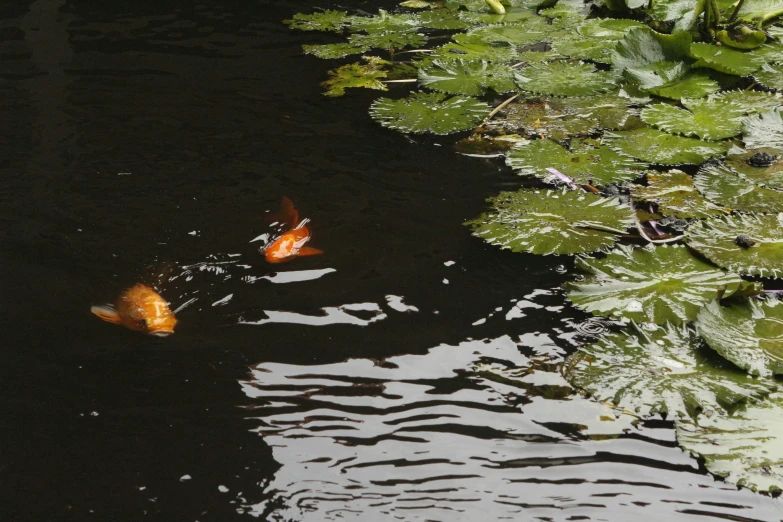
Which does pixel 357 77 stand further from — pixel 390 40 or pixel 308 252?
pixel 308 252

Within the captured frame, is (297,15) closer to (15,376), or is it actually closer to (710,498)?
(15,376)

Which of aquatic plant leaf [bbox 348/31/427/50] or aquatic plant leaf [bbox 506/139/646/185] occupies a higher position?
aquatic plant leaf [bbox 348/31/427/50]

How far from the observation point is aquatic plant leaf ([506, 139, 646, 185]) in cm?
243

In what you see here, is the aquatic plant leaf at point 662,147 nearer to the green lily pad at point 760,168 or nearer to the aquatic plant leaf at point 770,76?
the green lily pad at point 760,168

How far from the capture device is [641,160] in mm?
2539

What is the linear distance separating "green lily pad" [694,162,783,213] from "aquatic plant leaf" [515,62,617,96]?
809mm

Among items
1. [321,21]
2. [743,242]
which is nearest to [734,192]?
[743,242]

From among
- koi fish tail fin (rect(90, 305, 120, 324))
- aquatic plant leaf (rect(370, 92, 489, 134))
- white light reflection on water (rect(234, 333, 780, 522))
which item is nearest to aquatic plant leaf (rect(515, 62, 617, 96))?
aquatic plant leaf (rect(370, 92, 489, 134))

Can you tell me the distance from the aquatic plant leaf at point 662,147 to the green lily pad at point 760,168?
0.29ft

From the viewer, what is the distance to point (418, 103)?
3049 millimetres

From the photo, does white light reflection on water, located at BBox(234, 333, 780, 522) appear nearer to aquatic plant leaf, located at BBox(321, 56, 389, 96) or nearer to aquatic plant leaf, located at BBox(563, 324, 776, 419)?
aquatic plant leaf, located at BBox(563, 324, 776, 419)

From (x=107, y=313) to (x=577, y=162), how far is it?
1.66 metres

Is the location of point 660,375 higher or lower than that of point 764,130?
lower

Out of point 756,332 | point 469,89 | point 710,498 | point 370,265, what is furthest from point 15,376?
point 469,89
